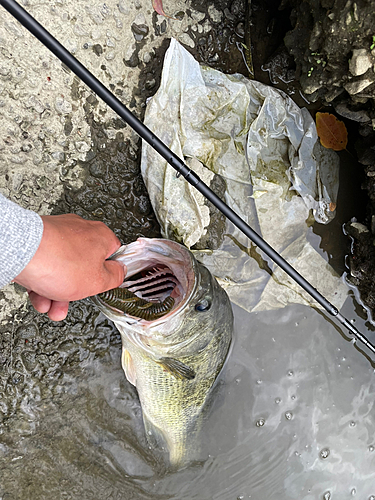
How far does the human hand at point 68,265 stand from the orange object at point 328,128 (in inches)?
75.4

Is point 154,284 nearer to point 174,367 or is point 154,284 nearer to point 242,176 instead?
point 174,367

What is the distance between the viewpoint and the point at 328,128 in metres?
2.94

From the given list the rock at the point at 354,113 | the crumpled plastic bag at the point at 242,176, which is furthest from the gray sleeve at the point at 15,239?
the rock at the point at 354,113


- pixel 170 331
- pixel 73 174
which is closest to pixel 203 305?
Result: pixel 170 331

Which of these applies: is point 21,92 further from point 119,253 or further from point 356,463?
point 356,463

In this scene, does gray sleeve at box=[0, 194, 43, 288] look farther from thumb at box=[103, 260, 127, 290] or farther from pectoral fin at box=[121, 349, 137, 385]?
pectoral fin at box=[121, 349, 137, 385]

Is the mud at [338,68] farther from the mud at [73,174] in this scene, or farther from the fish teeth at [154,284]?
the fish teeth at [154,284]

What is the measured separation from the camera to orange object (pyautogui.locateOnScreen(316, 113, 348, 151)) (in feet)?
9.65

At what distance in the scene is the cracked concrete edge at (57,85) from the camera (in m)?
2.48

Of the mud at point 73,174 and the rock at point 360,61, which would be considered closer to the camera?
the rock at point 360,61

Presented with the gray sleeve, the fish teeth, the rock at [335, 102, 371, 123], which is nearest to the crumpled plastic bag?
the rock at [335, 102, 371, 123]

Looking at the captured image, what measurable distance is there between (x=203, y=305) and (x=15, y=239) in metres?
1.17

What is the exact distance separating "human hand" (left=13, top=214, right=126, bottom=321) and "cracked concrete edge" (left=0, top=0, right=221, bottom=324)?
2.66 feet

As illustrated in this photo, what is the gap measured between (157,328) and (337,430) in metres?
2.20
